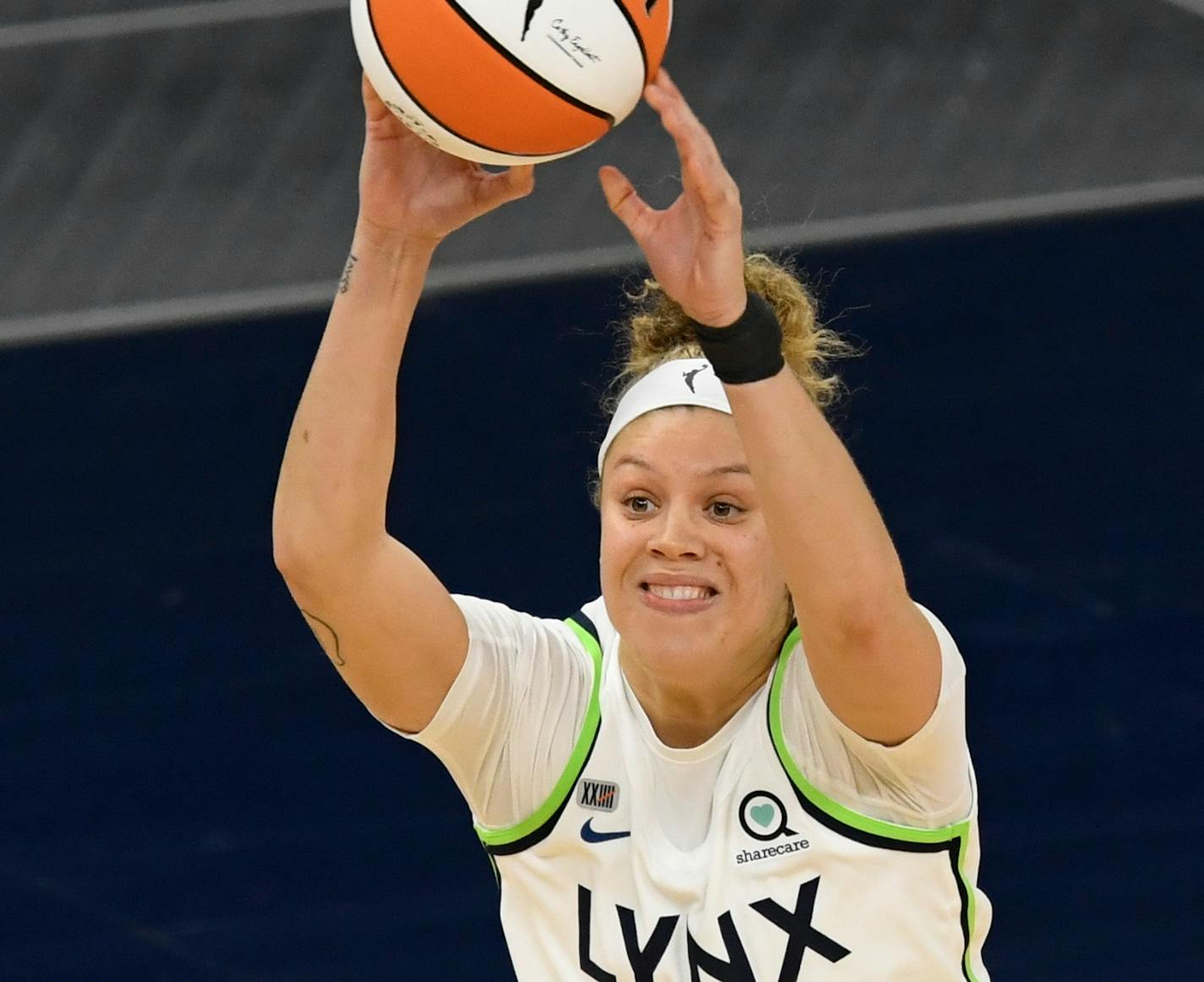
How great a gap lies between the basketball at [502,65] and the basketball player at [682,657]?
0.07 m

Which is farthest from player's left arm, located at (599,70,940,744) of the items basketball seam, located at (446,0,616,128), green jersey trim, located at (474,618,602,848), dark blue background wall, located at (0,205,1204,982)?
dark blue background wall, located at (0,205,1204,982)

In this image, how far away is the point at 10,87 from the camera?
4020mm

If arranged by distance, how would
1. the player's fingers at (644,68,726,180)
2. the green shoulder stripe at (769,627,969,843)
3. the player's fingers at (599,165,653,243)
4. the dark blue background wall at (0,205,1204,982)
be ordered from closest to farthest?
the player's fingers at (644,68,726,180) → the player's fingers at (599,165,653,243) → the green shoulder stripe at (769,627,969,843) → the dark blue background wall at (0,205,1204,982)

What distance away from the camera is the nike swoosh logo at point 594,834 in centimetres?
223

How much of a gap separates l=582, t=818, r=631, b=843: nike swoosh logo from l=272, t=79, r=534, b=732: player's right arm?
353 mm

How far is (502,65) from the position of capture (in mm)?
1933

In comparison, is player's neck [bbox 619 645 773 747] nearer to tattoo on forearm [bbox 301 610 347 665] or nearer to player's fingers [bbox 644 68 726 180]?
tattoo on forearm [bbox 301 610 347 665]

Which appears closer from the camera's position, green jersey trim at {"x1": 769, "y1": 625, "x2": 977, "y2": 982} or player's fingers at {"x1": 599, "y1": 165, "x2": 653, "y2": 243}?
player's fingers at {"x1": 599, "y1": 165, "x2": 653, "y2": 243}

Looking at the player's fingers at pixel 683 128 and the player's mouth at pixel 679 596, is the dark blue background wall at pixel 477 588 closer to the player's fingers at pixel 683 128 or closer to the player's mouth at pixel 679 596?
the player's mouth at pixel 679 596

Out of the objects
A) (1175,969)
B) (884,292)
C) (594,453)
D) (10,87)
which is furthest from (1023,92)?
(10,87)

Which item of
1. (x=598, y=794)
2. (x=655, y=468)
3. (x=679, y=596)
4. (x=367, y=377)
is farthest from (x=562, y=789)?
(x=367, y=377)

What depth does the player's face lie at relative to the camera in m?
2.12

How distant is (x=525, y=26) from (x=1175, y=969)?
2.70 metres

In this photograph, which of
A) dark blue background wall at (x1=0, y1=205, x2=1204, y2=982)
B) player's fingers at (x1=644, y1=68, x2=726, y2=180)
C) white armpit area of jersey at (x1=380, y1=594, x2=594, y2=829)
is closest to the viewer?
player's fingers at (x1=644, y1=68, x2=726, y2=180)
